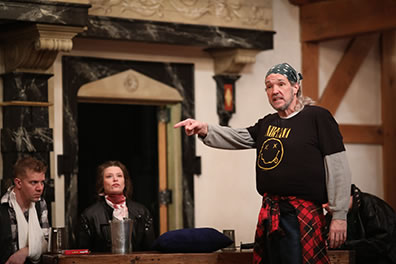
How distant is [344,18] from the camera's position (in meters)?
6.97

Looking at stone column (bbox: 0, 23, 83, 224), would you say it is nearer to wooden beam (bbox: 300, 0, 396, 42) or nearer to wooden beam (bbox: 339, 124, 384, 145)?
wooden beam (bbox: 300, 0, 396, 42)

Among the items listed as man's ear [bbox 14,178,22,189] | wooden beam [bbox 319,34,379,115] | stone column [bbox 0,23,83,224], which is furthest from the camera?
wooden beam [bbox 319,34,379,115]

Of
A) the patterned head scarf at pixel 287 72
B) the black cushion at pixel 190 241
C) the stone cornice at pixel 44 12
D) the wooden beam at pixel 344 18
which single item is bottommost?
the black cushion at pixel 190 241

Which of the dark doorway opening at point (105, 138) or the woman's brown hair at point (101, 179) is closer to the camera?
the woman's brown hair at point (101, 179)

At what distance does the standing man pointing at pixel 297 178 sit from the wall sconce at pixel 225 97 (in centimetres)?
283

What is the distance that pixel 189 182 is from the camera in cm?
682

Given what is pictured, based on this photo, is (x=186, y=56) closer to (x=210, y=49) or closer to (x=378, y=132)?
(x=210, y=49)

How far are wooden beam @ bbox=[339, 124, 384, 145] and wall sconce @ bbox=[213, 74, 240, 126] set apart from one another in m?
1.25

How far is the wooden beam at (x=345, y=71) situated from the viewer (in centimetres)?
755

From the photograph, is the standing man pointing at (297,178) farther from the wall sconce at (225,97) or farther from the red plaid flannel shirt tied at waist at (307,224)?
the wall sconce at (225,97)

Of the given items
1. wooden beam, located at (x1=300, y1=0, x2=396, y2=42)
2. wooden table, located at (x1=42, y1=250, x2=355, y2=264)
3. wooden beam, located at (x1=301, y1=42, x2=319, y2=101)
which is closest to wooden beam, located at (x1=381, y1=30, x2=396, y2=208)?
wooden beam, located at (x1=301, y1=42, x2=319, y2=101)

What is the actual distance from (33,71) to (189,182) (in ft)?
5.42

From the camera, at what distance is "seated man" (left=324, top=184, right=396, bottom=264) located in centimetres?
523

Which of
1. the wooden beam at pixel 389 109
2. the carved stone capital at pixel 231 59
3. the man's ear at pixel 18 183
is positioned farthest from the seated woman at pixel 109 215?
the wooden beam at pixel 389 109
